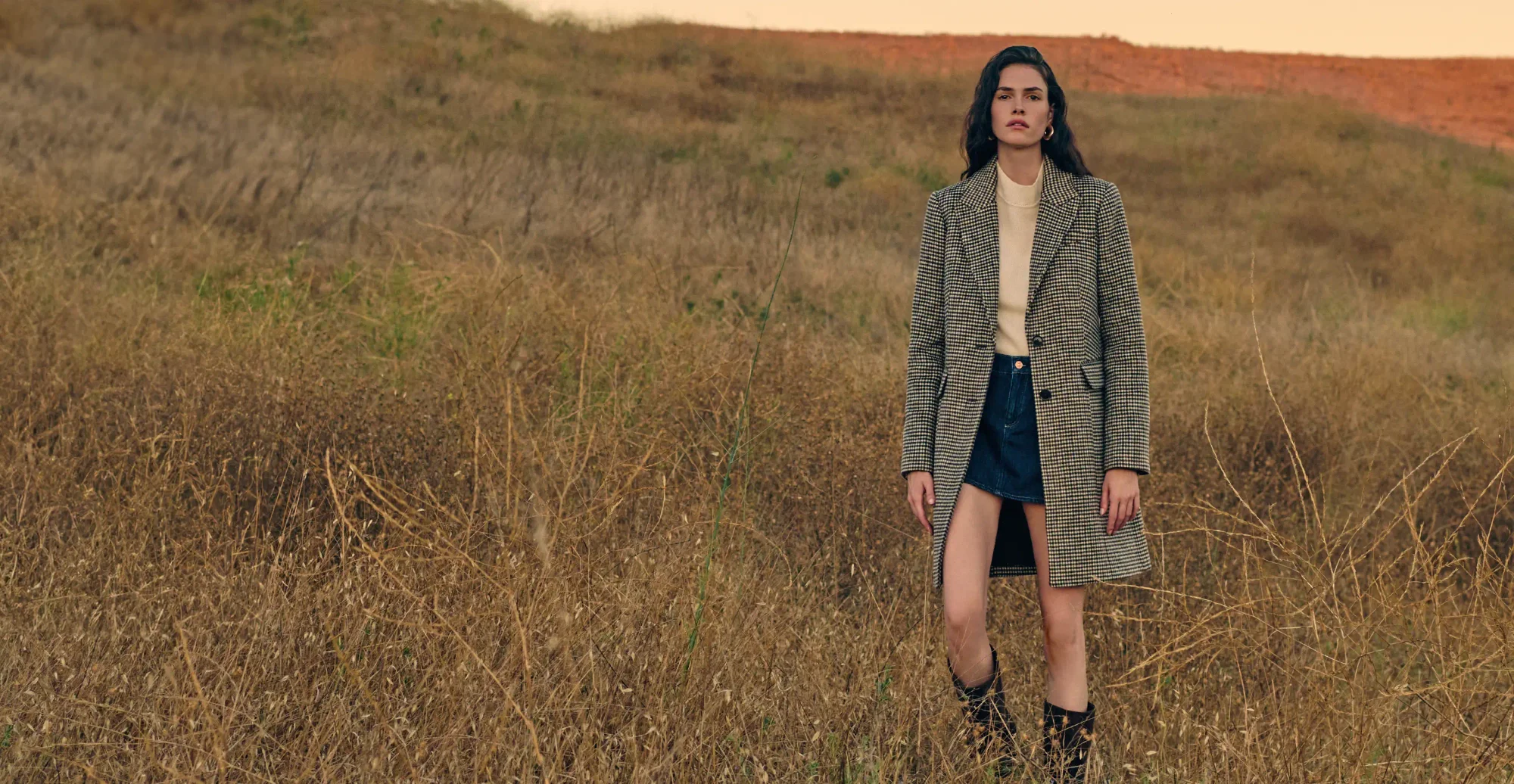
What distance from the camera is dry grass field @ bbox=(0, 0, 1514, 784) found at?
244 centimetres

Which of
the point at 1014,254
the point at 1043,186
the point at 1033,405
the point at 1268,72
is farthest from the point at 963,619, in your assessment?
the point at 1268,72

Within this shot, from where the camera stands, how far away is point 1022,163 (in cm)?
263

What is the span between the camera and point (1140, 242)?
12250 millimetres

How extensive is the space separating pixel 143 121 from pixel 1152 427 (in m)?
9.34

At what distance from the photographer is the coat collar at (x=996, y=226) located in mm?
2543

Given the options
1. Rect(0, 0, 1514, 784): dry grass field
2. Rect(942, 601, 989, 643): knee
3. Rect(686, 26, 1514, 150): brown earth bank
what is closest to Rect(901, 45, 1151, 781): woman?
Rect(942, 601, 989, 643): knee

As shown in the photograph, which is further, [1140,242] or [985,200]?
[1140,242]

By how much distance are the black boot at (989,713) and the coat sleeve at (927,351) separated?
487 millimetres

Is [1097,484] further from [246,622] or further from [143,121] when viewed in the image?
[143,121]

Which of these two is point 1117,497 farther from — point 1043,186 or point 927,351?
point 1043,186

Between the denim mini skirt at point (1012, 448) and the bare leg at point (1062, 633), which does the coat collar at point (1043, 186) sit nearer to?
the denim mini skirt at point (1012, 448)

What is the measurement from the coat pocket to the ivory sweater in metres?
0.14

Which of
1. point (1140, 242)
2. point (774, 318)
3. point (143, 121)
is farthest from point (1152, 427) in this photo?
point (143, 121)

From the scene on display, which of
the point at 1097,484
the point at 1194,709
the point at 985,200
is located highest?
the point at 985,200
